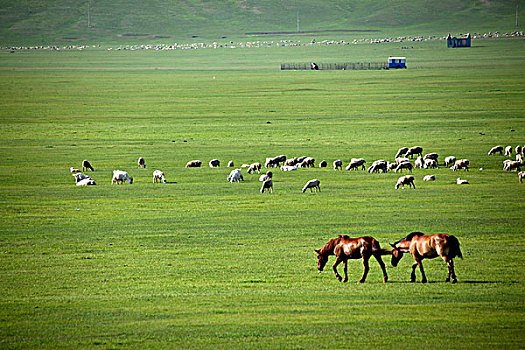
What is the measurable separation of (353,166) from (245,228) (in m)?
15.5

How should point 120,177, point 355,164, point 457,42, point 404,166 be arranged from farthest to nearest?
point 457,42 → point 355,164 → point 404,166 → point 120,177

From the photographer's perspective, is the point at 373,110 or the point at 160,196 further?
the point at 373,110

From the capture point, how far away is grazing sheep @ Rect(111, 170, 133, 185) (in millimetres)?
35125

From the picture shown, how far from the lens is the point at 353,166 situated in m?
38.6

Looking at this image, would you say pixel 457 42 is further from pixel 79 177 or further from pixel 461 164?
pixel 79 177

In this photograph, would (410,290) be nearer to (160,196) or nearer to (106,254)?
(106,254)

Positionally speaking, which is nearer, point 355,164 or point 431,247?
point 431,247

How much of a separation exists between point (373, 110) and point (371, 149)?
24048mm

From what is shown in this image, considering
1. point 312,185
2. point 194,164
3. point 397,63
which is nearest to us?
point 312,185

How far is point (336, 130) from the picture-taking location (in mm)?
56750

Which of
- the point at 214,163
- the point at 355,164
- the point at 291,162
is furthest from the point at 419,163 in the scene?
the point at 214,163

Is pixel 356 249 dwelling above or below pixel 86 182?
below

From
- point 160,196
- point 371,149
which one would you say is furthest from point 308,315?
point 371,149

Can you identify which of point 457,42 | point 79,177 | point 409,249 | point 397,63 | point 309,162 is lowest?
point 409,249
